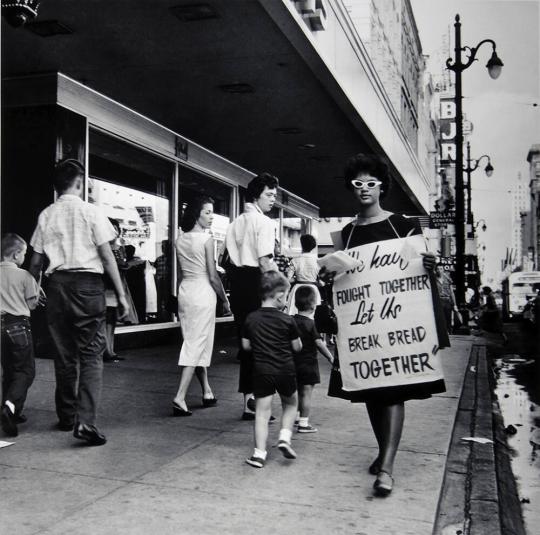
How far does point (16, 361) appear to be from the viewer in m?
5.27

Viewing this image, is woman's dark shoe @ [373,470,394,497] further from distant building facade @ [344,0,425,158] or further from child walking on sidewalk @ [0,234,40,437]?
distant building facade @ [344,0,425,158]

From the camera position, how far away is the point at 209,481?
4035mm

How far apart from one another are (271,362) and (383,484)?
1049 mm

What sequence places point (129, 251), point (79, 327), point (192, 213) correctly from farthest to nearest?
1. point (129, 251)
2. point (192, 213)
3. point (79, 327)

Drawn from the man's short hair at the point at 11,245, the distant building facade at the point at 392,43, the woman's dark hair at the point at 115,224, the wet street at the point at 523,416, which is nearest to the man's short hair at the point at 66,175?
the man's short hair at the point at 11,245

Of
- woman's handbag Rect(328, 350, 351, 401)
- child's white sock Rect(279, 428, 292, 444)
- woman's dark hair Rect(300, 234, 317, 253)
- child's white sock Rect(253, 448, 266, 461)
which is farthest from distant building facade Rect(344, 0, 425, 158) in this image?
child's white sock Rect(253, 448, 266, 461)

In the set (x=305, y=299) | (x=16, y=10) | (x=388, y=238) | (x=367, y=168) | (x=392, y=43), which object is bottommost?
(x=305, y=299)

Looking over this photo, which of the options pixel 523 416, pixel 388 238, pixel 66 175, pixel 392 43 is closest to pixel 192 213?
pixel 66 175

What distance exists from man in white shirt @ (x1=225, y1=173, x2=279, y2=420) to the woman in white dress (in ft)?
0.48

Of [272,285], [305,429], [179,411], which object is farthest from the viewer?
[179,411]

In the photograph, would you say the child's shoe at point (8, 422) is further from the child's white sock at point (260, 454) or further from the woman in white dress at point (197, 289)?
the child's white sock at point (260, 454)

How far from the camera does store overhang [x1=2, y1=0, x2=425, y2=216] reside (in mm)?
7023

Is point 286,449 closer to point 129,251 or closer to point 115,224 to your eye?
point 115,224

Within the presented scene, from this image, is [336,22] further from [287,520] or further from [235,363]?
[287,520]
